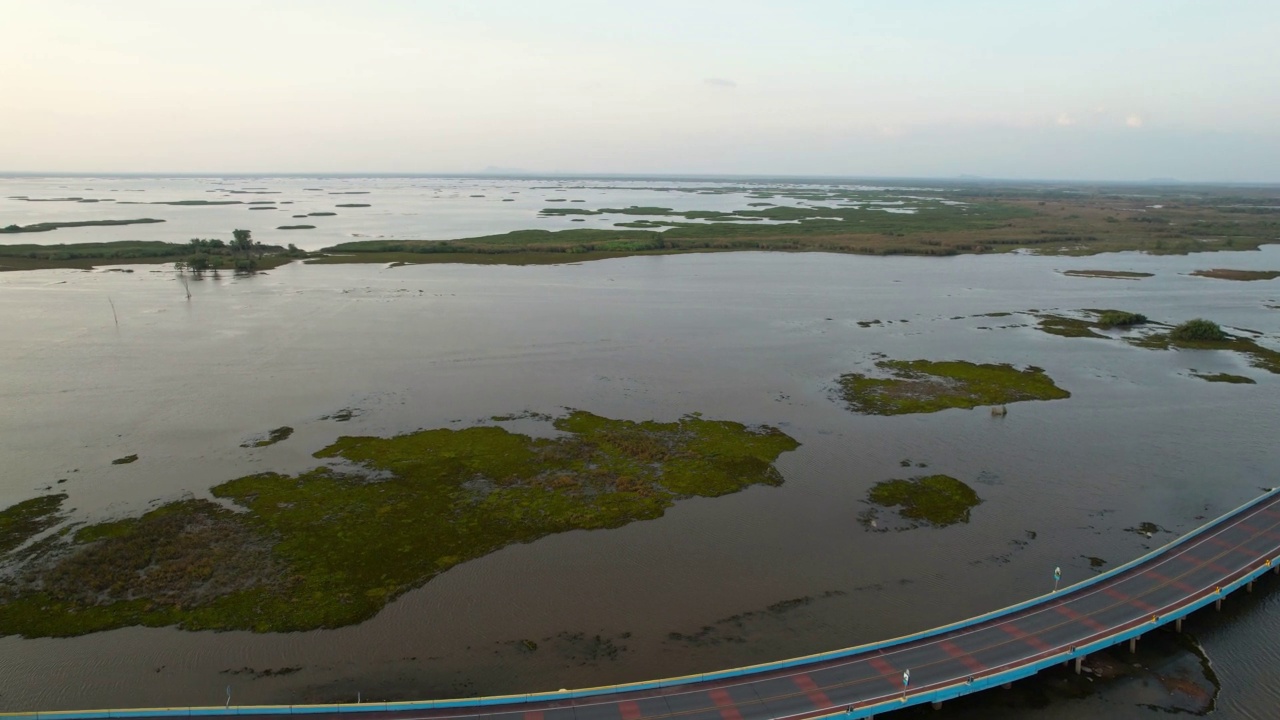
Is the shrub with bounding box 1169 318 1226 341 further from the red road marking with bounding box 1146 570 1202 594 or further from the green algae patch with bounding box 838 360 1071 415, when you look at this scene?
the red road marking with bounding box 1146 570 1202 594

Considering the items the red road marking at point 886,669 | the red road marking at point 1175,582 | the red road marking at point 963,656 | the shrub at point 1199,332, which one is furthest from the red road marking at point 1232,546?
the shrub at point 1199,332

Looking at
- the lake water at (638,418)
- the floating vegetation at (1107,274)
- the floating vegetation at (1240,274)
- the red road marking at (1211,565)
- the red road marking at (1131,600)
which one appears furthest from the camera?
the floating vegetation at (1107,274)

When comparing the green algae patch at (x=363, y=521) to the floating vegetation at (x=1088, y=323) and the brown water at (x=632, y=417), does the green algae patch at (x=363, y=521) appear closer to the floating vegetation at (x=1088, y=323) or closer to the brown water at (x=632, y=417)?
the brown water at (x=632, y=417)

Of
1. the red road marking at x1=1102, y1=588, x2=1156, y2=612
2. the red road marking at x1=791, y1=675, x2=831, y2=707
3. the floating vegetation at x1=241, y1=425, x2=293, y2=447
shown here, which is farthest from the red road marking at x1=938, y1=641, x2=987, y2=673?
the floating vegetation at x1=241, y1=425, x2=293, y2=447

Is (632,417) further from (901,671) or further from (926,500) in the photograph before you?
(901,671)

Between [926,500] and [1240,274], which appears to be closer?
[926,500]

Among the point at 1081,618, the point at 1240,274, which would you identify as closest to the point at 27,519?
the point at 1081,618
